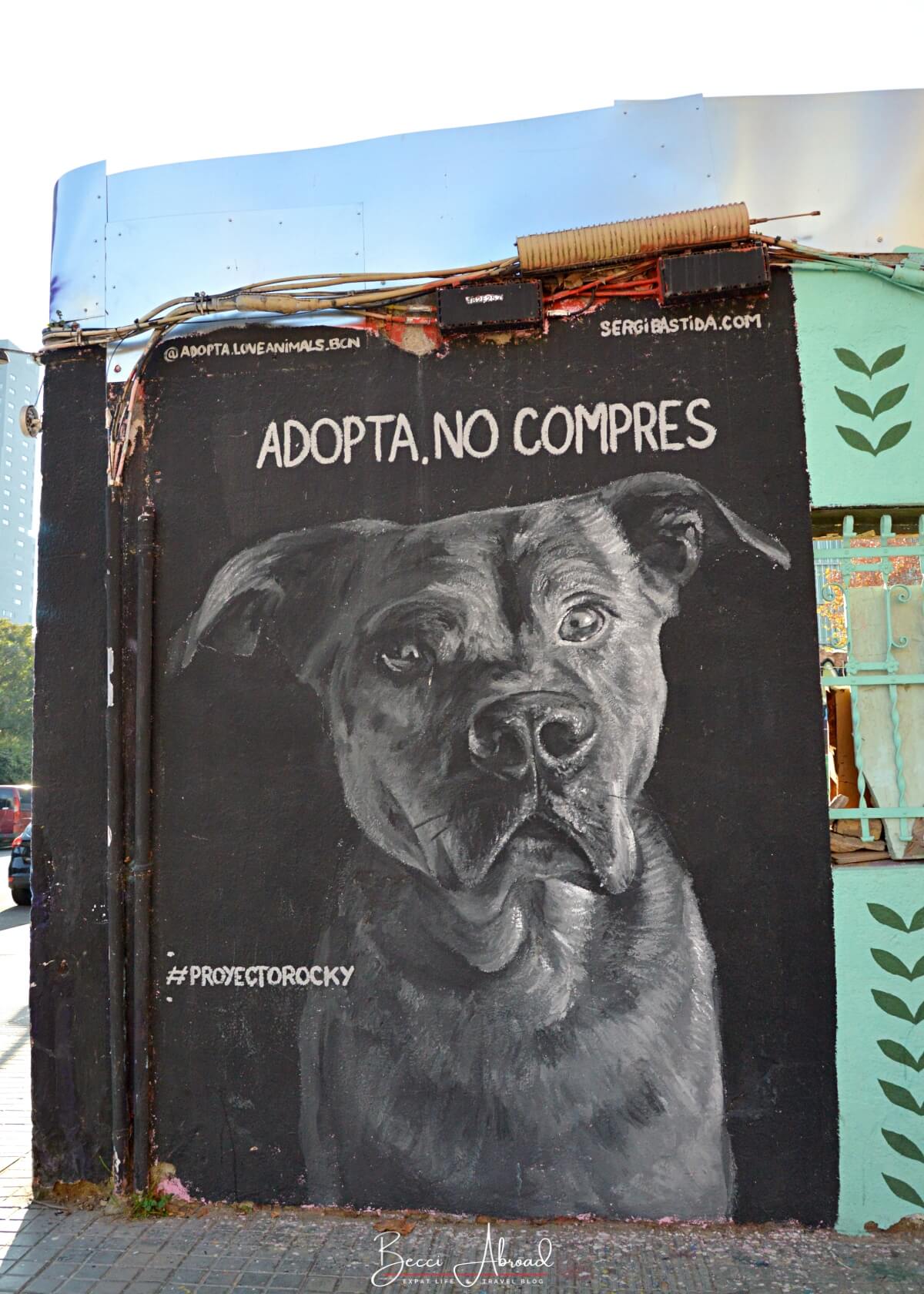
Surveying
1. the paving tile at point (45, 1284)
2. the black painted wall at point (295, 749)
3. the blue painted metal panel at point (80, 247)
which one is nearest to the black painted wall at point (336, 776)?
the black painted wall at point (295, 749)

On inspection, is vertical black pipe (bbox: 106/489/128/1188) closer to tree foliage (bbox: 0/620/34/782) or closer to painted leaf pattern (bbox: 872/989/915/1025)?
painted leaf pattern (bbox: 872/989/915/1025)

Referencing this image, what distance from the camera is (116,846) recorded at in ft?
14.0

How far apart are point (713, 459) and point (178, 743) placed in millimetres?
2685

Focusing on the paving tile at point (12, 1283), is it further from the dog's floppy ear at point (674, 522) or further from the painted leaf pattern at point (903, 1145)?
the dog's floppy ear at point (674, 522)

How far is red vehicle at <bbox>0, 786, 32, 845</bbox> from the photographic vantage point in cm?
2441

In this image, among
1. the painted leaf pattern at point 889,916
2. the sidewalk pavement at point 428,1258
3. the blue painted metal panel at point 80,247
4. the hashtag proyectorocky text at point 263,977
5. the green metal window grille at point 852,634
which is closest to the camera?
the sidewalk pavement at point 428,1258

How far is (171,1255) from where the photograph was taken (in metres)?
3.76

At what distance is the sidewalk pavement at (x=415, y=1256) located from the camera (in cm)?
349

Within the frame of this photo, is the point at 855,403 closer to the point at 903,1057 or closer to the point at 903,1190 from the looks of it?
the point at 903,1057

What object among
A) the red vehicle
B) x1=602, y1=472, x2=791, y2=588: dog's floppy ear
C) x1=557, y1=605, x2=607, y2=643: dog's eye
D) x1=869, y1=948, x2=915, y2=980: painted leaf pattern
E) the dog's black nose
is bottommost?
the red vehicle

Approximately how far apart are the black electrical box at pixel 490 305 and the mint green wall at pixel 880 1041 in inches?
107

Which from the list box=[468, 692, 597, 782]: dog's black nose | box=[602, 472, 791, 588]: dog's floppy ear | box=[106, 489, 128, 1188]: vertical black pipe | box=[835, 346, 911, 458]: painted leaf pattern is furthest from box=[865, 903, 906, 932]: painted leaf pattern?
box=[106, 489, 128, 1188]: vertical black pipe

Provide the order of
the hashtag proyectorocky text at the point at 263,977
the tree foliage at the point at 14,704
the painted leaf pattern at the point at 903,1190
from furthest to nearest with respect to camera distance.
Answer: the tree foliage at the point at 14,704 → the hashtag proyectorocky text at the point at 263,977 → the painted leaf pattern at the point at 903,1190


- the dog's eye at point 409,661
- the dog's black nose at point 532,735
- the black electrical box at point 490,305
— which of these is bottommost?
the dog's black nose at point 532,735
